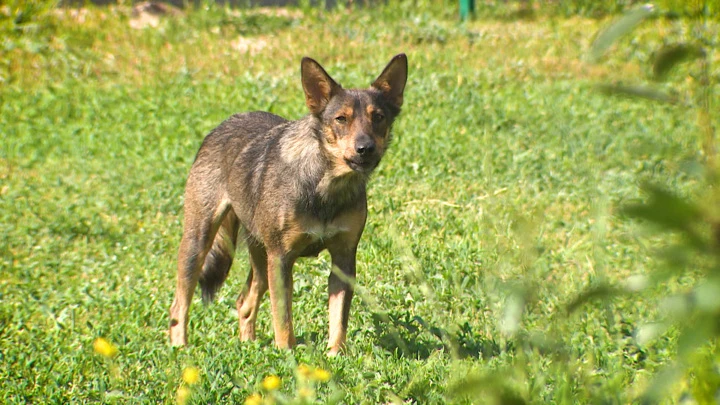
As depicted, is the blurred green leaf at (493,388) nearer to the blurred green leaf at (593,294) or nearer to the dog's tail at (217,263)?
→ the blurred green leaf at (593,294)

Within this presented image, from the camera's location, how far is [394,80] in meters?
5.86

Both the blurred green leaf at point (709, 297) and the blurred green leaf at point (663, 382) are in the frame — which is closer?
the blurred green leaf at point (709, 297)

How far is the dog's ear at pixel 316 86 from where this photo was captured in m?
5.68

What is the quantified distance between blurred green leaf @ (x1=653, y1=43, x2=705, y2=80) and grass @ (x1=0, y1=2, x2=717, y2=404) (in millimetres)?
131

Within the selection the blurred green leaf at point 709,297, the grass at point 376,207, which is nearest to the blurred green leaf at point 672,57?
the grass at point 376,207

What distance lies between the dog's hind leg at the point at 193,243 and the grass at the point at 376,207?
11.0 inches

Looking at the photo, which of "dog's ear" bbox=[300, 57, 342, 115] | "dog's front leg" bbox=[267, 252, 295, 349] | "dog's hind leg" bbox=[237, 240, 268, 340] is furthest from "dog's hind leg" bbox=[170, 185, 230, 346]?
"dog's ear" bbox=[300, 57, 342, 115]

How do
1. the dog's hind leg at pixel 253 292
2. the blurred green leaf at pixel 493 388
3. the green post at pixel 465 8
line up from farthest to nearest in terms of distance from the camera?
1. the green post at pixel 465 8
2. the dog's hind leg at pixel 253 292
3. the blurred green leaf at pixel 493 388

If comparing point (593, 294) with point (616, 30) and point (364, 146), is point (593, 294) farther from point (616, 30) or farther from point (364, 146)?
point (364, 146)

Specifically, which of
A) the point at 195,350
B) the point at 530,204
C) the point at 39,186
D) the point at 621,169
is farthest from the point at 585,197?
the point at 39,186

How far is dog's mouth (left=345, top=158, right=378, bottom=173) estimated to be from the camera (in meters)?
5.28

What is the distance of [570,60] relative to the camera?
1266cm

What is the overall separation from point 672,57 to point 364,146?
3.73m

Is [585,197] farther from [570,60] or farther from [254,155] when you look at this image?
[570,60]
